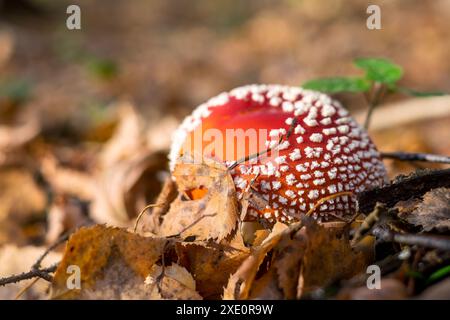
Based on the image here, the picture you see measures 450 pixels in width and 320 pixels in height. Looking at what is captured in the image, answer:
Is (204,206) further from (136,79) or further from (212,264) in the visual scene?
(136,79)

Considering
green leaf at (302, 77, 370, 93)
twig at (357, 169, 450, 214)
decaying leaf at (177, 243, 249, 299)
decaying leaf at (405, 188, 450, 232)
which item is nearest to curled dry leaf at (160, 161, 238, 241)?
decaying leaf at (177, 243, 249, 299)

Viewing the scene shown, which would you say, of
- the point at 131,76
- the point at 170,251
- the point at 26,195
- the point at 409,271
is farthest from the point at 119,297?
the point at 131,76

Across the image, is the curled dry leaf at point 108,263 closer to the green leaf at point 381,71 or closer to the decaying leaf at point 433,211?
the decaying leaf at point 433,211

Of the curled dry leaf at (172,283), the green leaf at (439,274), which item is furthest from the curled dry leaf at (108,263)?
the green leaf at (439,274)

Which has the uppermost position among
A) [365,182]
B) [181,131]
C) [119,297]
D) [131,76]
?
[131,76]

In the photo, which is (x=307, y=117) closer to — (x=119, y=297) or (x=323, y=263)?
(x=323, y=263)

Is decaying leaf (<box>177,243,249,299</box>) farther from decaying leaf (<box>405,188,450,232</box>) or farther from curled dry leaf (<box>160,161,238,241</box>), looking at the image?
decaying leaf (<box>405,188,450,232</box>)
